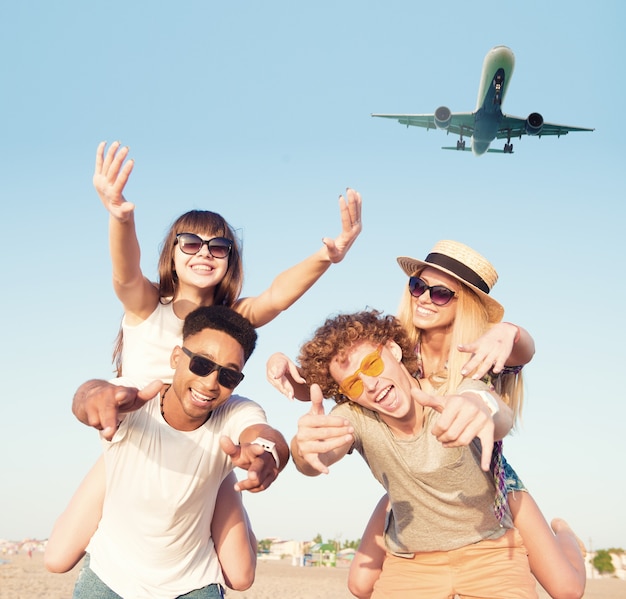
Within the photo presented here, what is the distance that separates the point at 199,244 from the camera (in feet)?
16.0

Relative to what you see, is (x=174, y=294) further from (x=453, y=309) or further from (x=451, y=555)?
(x=451, y=555)

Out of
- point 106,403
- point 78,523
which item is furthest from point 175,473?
point 106,403

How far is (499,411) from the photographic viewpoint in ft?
11.9

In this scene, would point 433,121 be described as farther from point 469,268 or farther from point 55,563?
point 55,563

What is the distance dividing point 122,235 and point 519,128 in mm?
32425

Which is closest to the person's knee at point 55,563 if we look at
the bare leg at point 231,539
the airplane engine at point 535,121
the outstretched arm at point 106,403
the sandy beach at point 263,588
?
the bare leg at point 231,539

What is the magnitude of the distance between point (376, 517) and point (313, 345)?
4.33 ft

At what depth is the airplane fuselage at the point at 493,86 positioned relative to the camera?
33.0 m

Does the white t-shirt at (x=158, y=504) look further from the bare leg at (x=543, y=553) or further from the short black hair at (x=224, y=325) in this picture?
the bare leg at (x=543, y=553)

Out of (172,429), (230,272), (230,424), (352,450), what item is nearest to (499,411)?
(352,450)

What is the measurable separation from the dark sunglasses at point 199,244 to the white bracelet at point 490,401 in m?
2.06

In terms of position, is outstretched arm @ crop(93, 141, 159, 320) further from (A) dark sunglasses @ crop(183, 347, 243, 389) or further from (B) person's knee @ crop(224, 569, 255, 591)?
(B) person's knee @ crop(224, 569, 255, 591)

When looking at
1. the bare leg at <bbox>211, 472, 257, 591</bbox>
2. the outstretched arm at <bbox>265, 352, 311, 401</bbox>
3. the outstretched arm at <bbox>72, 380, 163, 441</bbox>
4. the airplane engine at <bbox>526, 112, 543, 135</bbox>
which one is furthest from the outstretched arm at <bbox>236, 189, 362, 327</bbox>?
the airplane engine at <bbox>526, 112, 543, 135</bbox>

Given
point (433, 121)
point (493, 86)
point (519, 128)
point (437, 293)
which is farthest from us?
point (433, 121)
